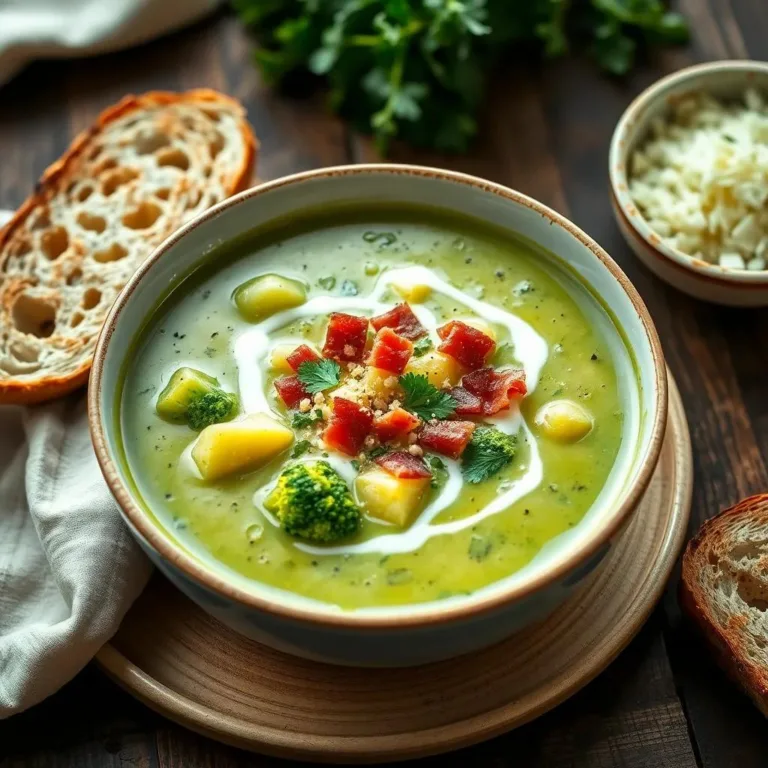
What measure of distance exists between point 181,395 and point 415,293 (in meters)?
0.84

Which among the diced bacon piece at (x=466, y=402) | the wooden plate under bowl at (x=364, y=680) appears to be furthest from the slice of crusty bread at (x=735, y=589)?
the diced bacon piece at (x=466, y=402)

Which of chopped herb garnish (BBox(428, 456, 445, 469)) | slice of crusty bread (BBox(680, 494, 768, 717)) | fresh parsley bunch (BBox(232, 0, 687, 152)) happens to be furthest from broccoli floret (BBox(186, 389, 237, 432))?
fresh parsley bunch (BBox(232, 0, 687, 152))

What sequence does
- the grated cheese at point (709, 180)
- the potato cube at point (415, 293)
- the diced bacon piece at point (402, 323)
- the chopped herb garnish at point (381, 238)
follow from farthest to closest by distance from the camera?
the grated cheese at point (709, 180)
the chopped herb garnish at point (381, 238)
the potato cube at point (415, 293)
the diced bacon piece at point (402, 323)

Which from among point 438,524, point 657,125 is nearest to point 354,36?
point 657,125

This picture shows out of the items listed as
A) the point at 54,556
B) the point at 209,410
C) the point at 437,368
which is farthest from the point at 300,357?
the point at 54,556

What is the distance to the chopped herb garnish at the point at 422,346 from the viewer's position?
3180 millimetres

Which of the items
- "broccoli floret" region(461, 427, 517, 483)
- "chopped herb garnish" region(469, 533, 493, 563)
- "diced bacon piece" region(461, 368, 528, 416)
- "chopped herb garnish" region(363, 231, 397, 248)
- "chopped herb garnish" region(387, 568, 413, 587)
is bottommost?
"chopped herb garnish" region(469, 533, 493, 563)

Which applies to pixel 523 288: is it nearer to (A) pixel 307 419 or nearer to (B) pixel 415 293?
(B) pixel 415 293

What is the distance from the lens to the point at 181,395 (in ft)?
10.2

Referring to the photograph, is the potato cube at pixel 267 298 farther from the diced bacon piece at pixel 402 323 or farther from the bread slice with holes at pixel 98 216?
the bread slice with holes at pixel 98 216

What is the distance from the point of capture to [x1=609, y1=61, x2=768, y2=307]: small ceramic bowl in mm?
3686

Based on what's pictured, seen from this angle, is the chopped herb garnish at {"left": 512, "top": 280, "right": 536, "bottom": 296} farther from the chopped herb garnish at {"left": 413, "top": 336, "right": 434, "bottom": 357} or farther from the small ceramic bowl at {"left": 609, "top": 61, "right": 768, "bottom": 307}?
the small ceramic bowl at {"left": 609, "top": 61, "right": 768, "bottom": 307}

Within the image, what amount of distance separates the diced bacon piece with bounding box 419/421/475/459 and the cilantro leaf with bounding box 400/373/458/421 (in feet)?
0.11

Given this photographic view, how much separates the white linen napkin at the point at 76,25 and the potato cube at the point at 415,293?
2196 millimetres
